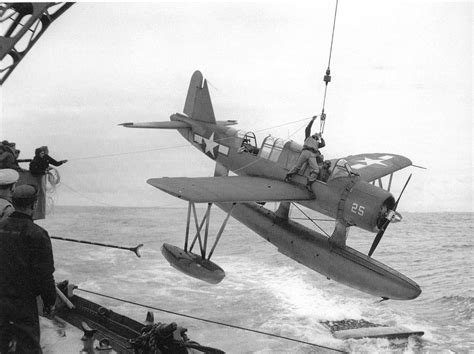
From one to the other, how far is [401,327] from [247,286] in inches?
366

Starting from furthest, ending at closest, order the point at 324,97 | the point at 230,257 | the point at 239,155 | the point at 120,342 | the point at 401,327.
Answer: the point at 230,257
the point at 401,327
the point at 239,155
the point at 324,97
the point at 120,342

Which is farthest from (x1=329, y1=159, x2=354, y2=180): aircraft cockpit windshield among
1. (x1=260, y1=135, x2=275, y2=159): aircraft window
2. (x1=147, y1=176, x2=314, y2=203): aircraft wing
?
(x1=260, y1=135, x2=275, y2=159): aircraft window

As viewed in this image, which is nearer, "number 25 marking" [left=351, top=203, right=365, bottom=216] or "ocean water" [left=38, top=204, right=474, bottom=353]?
"number 25 marking" [left=351, top=203, right=365, bottom=216]

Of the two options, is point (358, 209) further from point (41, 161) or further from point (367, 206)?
point (41, 161)

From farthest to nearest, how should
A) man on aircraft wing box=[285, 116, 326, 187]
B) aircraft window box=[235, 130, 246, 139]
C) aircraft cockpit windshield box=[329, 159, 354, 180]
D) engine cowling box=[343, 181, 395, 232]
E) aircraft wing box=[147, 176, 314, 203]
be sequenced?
aircraft window box=[235, 130, 246, 139]
man on aircraft wing box=[285, 116, 326, 187]
aircraft cockpit windshield box=[329, 159, 354, 180]
engine cowling box=[343, 181, 395, 232]
aircraft wing box=[147, 176, 314, 203]

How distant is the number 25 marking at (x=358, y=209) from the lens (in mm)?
10219

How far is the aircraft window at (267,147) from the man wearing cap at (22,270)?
9711 mm

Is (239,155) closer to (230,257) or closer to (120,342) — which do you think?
(120,342)

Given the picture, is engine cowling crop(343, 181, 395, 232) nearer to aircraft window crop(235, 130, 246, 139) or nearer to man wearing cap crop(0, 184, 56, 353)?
aircraft window crop(235, 130, 246, 139)

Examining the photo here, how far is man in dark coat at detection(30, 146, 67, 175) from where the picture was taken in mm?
9570

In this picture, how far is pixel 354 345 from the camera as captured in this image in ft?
59.2

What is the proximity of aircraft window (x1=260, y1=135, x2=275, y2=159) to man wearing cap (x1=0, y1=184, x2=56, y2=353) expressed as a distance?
971 centimetres

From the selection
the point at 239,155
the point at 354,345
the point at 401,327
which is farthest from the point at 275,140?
the point at 401,327

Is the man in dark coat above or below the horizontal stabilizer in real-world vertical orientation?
below
